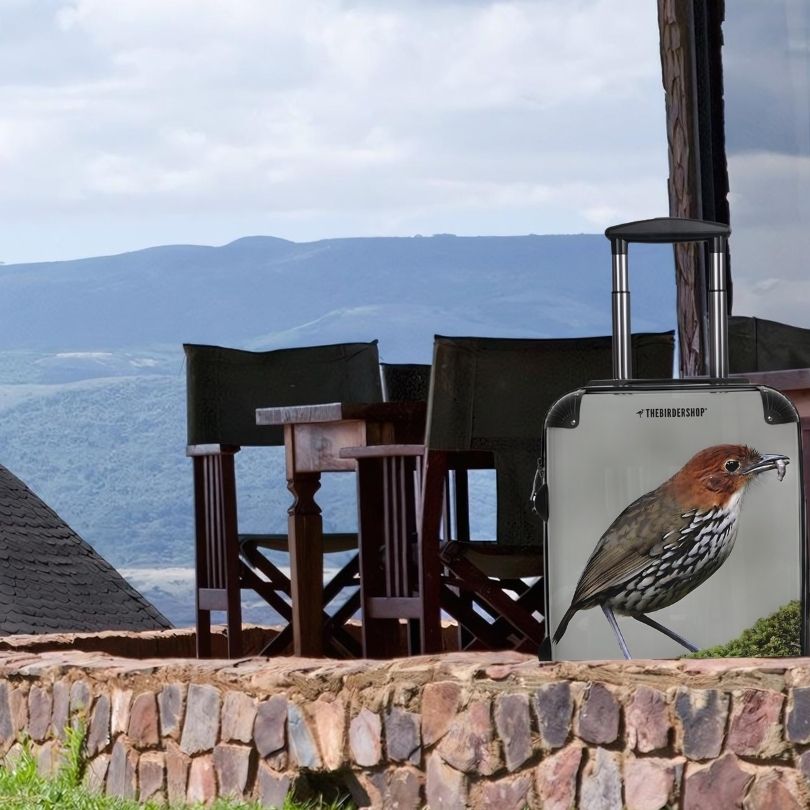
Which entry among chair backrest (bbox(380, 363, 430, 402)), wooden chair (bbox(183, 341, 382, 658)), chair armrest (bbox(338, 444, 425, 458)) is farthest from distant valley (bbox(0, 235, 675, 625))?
chair armrest (bbox(338, 444, 425, 458))

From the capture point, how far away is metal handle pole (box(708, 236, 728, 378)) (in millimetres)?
2598

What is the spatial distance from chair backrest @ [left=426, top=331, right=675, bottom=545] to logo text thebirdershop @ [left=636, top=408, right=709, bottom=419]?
2.83 feet

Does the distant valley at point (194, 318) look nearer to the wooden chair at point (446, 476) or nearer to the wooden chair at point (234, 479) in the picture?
the wooden chair at point (234, 479)

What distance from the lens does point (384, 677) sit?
2.74 meters

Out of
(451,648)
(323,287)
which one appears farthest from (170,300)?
(451,648)

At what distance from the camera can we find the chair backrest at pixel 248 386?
432cm

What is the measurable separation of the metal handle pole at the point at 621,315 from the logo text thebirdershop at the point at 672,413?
0.14 metres

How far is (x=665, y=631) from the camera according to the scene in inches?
100

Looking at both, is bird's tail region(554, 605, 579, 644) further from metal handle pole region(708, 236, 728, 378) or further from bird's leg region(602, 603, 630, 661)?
metal handle pole region(708, 236, 728, 378)

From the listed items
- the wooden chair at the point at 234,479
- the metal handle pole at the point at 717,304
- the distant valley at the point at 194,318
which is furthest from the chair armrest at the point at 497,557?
the distant valley at the point at 194,318

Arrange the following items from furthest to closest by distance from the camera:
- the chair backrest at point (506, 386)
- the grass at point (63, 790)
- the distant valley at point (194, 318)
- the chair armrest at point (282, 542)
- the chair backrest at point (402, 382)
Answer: the distant valley at point (194, 318) → the chair backrest at point (402, 382) → the chair armrest at point (282, 542) → the chair backrest at point (506, 386) → the grass at point (63, 790)

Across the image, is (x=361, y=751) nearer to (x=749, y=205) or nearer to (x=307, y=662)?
(x=307, y=662)

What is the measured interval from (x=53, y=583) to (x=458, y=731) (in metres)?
3.71

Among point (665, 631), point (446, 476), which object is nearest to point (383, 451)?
point (446, 476)
